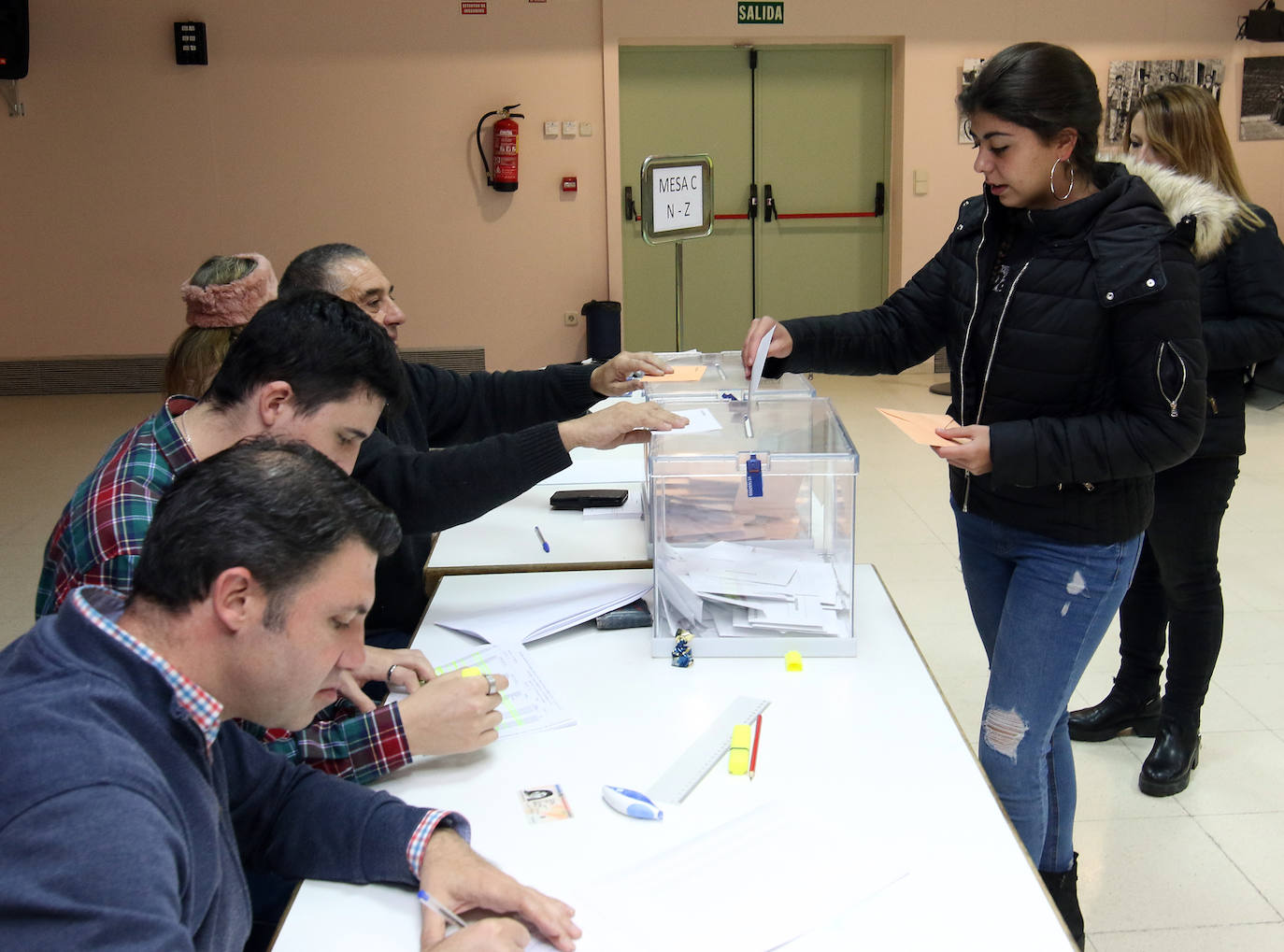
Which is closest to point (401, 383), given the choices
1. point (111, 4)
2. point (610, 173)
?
point (610, 173)

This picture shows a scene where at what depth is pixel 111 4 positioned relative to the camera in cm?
706

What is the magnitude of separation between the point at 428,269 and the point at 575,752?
6.36 metres

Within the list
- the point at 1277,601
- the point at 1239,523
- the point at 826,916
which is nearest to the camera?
the point at 826,916

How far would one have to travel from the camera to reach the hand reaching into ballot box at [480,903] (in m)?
1.13

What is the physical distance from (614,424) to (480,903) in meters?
0.98

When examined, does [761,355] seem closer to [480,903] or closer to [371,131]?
[480,903]

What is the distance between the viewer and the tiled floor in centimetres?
220

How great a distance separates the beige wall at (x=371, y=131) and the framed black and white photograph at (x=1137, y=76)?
0.26ft

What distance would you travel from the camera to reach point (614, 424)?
2012mm

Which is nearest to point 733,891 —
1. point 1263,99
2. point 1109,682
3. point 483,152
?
point 1109,682

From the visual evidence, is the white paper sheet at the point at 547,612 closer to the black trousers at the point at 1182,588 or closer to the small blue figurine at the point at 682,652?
the small blue figurine at the point at 682,652

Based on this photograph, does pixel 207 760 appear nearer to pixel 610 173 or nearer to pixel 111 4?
pixel 610 173

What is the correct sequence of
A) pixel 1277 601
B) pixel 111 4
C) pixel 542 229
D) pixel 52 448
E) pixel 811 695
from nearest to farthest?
pixel 811 695 → pixel 1277 601 → pixel 52 448 → pixel 111 4 → pixel 542 229

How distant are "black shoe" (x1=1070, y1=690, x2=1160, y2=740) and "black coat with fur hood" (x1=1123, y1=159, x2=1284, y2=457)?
2.39ft
